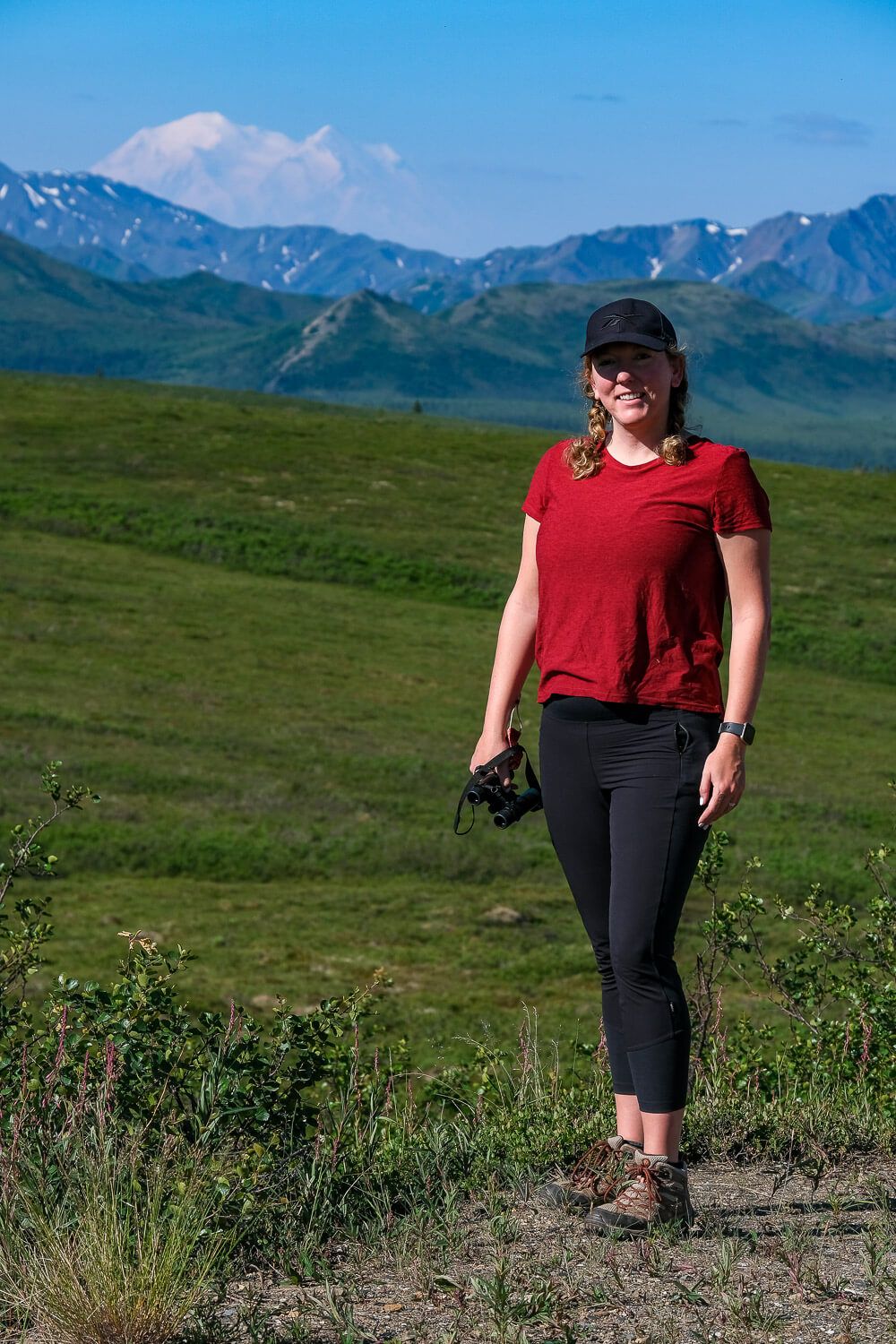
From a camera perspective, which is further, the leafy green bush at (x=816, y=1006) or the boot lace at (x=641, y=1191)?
the leafy green bush at (x=816, y=1006)

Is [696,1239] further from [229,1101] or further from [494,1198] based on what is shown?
[229,1101]

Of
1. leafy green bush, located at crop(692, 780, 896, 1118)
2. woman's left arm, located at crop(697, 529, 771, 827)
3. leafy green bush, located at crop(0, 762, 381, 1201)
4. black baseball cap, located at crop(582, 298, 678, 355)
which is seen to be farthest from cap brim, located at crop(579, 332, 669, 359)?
leafy green bush, located at crop(692, 780, 896, 1118)

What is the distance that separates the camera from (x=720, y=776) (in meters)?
4.37

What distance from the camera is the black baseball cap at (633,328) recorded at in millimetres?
4566

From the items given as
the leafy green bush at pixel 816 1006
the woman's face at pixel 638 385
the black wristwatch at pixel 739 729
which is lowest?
the leafy green bush at pixel 816 1006

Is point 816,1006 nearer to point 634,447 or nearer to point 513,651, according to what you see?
point 513,651

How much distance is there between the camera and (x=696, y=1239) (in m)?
4.41

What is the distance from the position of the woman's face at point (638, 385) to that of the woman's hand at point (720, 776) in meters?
1.01

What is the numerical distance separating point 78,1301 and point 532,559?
8.50 feet

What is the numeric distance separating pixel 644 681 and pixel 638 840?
48 cm

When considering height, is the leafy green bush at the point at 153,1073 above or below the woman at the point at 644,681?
below

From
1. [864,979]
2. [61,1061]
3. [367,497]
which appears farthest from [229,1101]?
[367,497]

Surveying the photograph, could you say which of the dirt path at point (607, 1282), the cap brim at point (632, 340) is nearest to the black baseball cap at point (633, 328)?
the cap brim at point (632, 340)

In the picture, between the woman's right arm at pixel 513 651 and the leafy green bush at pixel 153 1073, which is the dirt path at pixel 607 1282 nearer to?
the leafy green bush at pixel 153 1073
